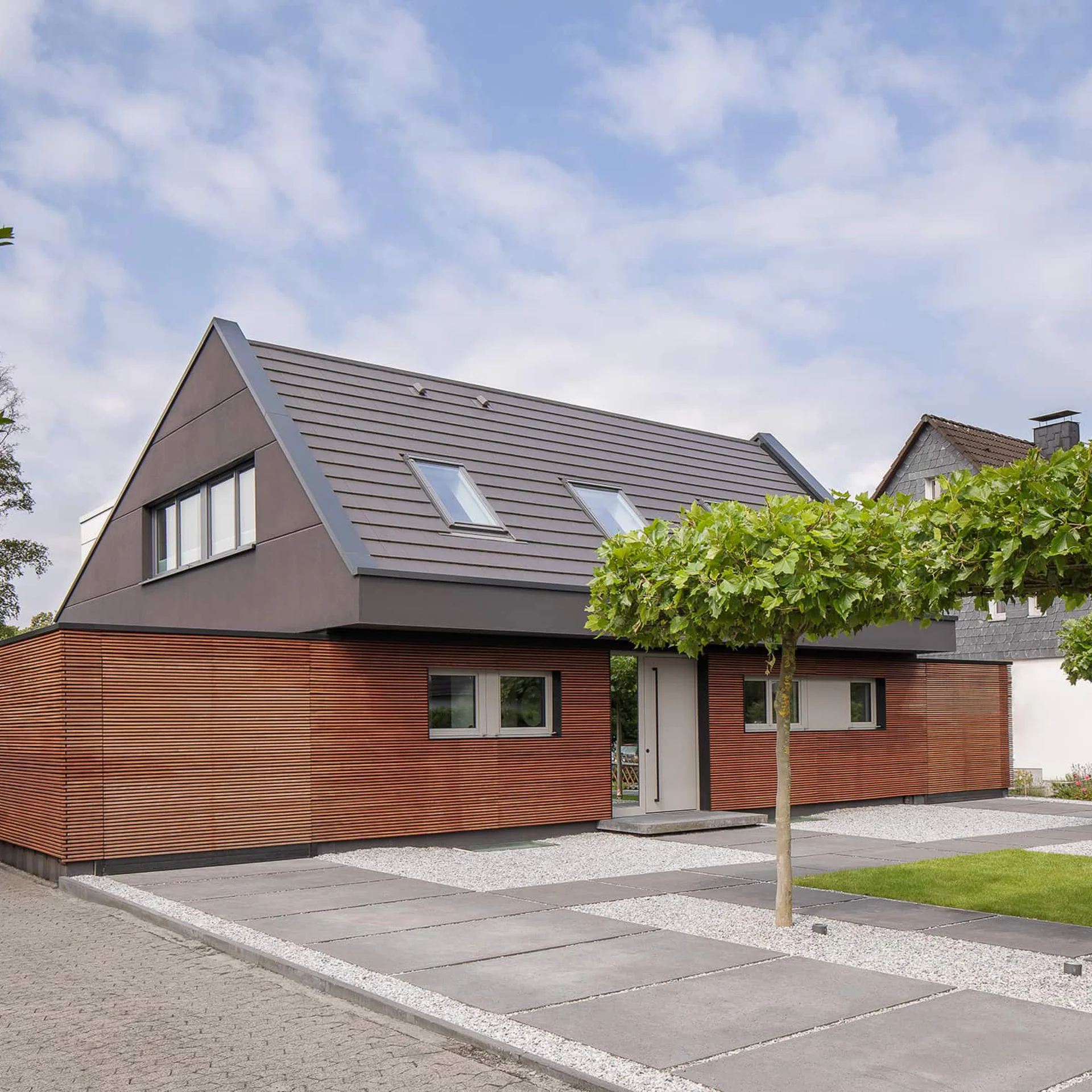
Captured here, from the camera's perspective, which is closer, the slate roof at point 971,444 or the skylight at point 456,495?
the skylight at point 456,495

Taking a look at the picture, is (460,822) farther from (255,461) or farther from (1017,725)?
(1017,725)

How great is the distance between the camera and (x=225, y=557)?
15555 millimetres

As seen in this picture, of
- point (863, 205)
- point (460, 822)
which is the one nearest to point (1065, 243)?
point (863, 205)

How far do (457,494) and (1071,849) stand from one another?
8.43 meters

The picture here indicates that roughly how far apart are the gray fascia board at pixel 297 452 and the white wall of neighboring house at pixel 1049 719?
58.7 feet

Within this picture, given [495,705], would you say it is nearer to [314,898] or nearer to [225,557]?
[225,557]

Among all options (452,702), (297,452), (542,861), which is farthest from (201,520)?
(542,861)

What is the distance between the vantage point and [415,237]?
14547 mm

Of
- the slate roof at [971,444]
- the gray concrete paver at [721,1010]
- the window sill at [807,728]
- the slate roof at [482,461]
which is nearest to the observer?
the gray concrete paver at [721,1010]

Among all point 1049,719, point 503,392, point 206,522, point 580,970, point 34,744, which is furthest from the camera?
point 1049,719

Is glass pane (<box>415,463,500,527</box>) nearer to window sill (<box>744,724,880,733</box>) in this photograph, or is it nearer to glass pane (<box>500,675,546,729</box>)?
glass pane (<box>500,675,546,729</box>)

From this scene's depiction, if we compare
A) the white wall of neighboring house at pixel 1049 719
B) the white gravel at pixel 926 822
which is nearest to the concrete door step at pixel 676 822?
the white gravel at pixel 926 822

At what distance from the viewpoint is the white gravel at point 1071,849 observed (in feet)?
42.1

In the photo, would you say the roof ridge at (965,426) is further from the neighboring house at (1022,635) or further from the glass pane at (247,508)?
the glass pane at (247,508)
